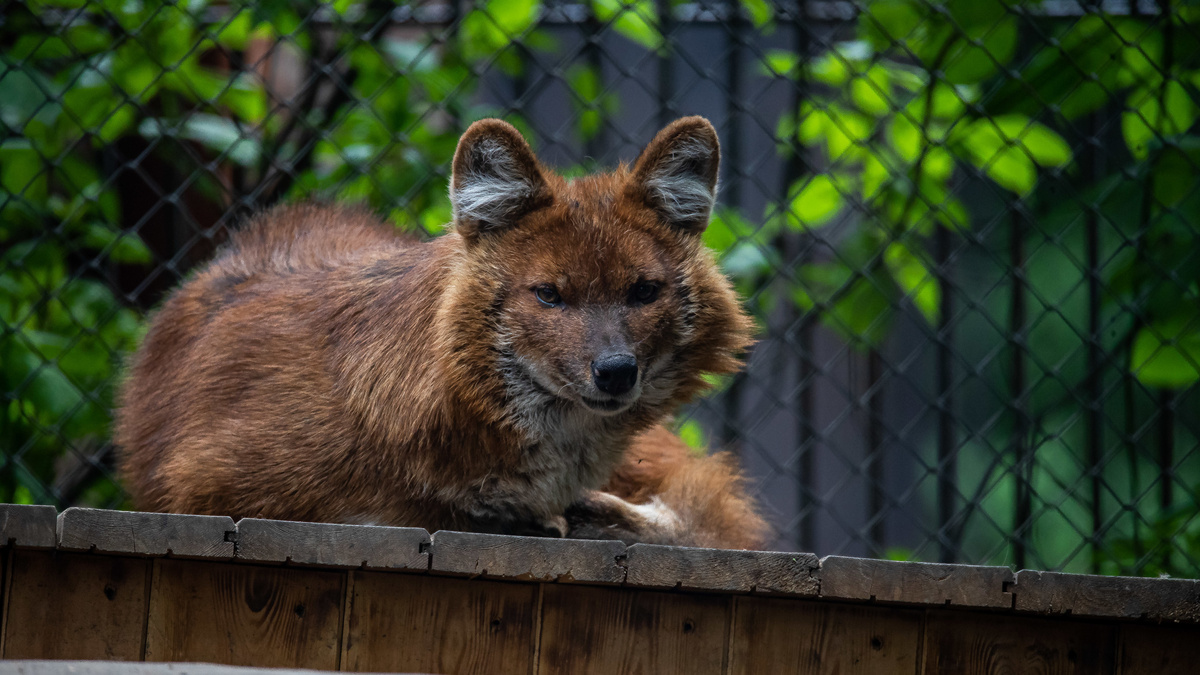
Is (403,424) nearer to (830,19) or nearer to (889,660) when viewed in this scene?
(889,660)

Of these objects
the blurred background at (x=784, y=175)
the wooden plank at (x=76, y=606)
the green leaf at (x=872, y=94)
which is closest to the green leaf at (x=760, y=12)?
the blurred background at (x=784, y=175)

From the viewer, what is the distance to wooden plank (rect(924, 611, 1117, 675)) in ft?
7.61

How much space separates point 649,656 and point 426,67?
303cm

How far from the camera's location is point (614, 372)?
2537 mm

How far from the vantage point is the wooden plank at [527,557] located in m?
2.19

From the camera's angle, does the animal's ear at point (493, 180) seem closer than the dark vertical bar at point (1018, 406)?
Yes

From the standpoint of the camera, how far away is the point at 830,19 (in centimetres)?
451

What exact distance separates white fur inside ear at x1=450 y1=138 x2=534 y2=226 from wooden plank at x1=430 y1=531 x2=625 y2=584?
36.4 inches

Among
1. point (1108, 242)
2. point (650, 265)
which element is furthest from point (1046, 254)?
point (650, 265)

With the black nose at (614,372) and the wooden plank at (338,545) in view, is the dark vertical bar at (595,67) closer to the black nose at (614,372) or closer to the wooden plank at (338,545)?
the black nose at (614,372)

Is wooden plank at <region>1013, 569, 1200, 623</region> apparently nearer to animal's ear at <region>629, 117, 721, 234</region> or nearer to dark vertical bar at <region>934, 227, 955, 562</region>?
animal's ear at <region>629, 117, 721, 234</region>

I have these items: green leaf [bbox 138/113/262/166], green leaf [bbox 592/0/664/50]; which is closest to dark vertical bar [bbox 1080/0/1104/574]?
green leaf [bbox 592/0/664/50]

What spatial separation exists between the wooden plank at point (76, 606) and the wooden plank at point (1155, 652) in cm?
204

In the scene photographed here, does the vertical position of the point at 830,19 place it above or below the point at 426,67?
above
